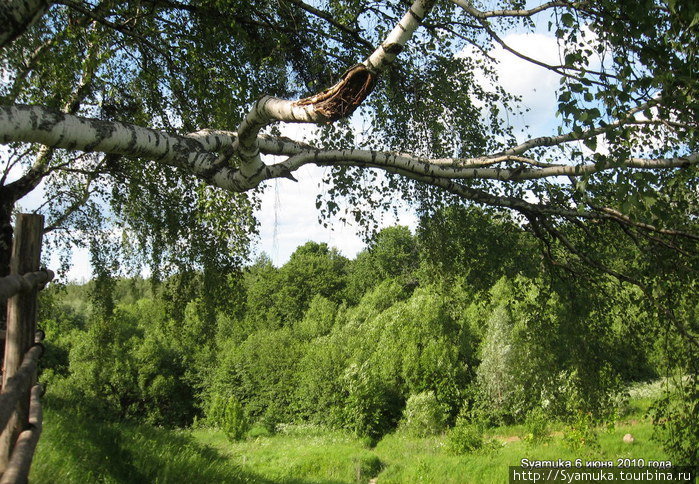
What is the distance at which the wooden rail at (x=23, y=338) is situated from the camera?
2334 millimetres

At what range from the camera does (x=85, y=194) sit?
28.3 ft

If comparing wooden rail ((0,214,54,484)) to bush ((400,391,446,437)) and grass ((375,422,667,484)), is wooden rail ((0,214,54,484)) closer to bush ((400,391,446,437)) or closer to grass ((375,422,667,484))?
grass ((375,422,667,484))

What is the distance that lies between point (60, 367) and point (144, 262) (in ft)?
91.9

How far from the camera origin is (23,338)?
279 cm

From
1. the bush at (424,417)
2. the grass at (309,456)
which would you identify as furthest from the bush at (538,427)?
the grass at (309,456)

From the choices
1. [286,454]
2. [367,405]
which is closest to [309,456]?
[286,454]

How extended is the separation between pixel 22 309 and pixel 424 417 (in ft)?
70.0

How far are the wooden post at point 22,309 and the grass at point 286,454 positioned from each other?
47.1 inches

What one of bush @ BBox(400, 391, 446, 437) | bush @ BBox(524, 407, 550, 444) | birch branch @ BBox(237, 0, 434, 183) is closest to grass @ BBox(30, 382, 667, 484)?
bush @ BBox(524, 407, 550, 444)

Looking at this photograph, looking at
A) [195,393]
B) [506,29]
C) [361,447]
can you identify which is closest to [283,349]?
[195,393]

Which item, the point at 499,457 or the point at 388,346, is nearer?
the point at 499,457

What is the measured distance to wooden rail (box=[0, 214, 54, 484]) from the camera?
233 cm

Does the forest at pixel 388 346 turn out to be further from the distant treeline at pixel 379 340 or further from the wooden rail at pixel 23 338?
the wooden rail at pixel 23 338

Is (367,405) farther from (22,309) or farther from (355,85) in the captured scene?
(355,85)
